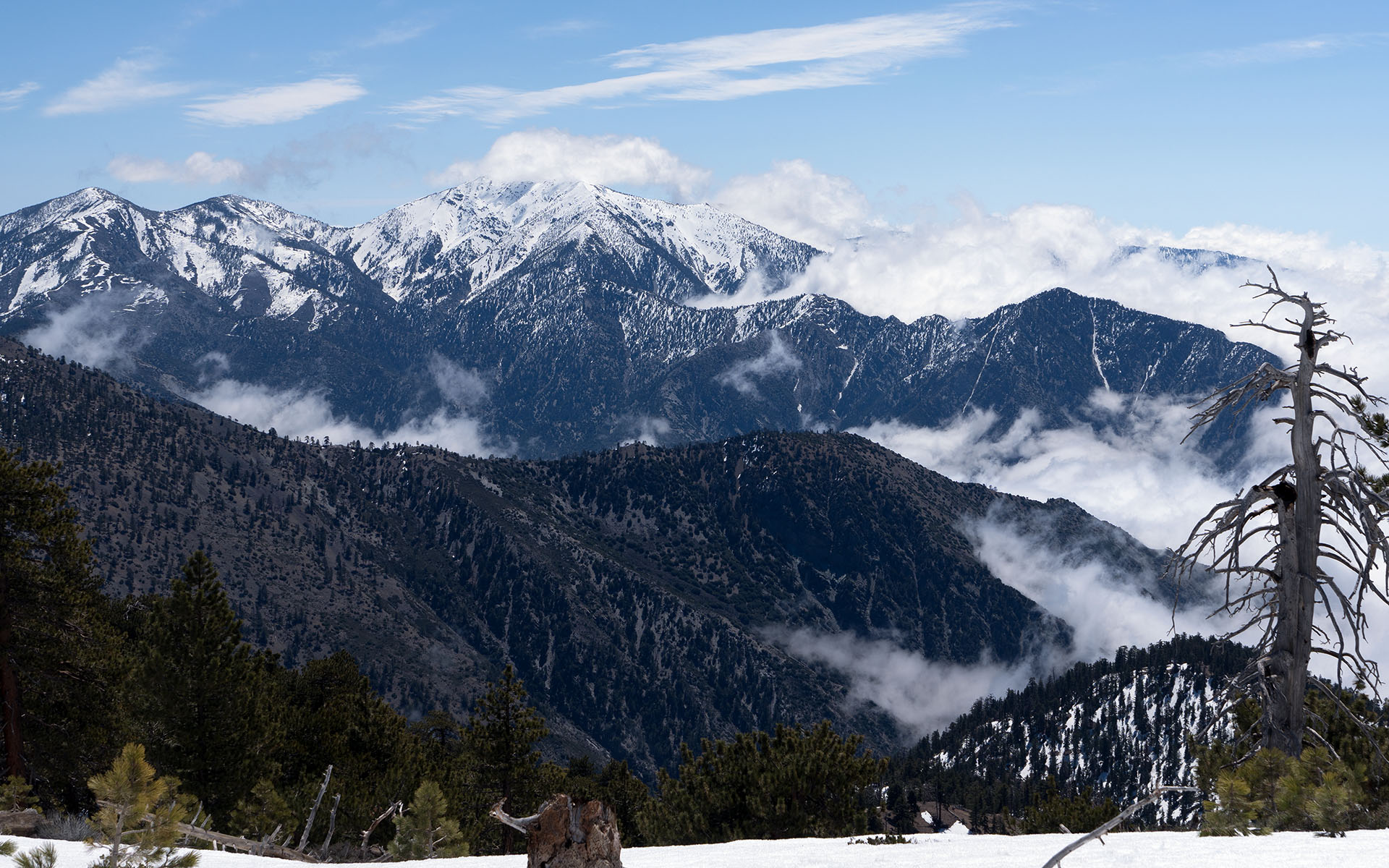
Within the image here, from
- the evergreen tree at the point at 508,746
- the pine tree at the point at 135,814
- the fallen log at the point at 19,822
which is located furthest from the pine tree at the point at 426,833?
the evergreen tree at the point at 508,746

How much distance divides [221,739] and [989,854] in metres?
29.9

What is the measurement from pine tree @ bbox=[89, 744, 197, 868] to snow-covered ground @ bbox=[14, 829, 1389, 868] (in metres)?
1.65

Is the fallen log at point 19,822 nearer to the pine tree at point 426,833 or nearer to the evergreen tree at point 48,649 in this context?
the pine tree at point 426,833

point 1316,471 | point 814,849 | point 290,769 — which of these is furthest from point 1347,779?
point 290,769

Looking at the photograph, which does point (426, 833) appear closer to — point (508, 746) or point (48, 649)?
point (48, 649)

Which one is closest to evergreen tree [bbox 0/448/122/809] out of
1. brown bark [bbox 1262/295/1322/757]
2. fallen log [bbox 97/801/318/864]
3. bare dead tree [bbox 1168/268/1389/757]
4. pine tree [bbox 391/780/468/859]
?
fallen log [bbox 97/801/318/864]

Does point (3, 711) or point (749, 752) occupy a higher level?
point (3, 711)

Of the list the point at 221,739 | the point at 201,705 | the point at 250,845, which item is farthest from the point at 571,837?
the point at 201,705

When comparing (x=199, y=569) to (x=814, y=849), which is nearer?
(x=814, y=849)

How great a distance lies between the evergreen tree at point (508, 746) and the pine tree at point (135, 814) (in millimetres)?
33338

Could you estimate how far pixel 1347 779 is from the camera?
14977 mm

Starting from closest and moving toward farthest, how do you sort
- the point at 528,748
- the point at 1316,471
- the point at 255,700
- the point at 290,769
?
the point at 1316,471
the point at 255,700
the point at 290,769
the point at 528,748

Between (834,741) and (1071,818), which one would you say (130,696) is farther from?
(1071,818)

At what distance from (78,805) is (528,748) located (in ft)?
58.3
